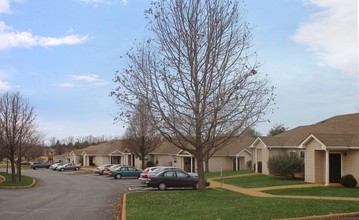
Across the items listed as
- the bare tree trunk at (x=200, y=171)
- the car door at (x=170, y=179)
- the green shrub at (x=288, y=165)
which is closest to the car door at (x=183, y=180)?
the car door at (x=170, y=179)

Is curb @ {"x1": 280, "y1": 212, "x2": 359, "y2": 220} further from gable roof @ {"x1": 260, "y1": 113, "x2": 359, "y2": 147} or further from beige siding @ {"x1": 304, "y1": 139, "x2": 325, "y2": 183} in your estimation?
beige siding @ {"x1": 304, "y1": 139, "x2": 325, "y2": 183}

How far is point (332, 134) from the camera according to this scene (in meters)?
29.8

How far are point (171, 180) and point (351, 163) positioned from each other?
11.8 metres

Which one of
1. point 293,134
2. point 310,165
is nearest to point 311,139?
point 310,165

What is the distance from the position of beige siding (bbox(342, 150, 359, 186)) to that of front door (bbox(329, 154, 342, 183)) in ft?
3.18

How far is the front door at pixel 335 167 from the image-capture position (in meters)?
30.0

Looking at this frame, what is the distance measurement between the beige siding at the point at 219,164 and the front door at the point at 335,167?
24.6 m

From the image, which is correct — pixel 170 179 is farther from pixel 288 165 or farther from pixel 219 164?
pixel 219 164

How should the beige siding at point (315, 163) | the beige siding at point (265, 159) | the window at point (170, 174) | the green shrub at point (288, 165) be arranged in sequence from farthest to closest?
the beige siding at point (265, 159)
the green shrub at point (288, 165)
the window at point (170, 174)
the beige siding at point (315, 163)

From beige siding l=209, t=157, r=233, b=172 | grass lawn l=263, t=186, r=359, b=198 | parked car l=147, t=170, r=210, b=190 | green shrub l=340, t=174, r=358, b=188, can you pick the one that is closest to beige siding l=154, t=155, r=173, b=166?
beige siding l=209, t=157, r=233, b=172

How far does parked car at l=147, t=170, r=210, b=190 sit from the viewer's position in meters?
30.6

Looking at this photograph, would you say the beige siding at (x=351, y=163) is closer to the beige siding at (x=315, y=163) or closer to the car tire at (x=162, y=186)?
the beige siding at (x=315, y=163)

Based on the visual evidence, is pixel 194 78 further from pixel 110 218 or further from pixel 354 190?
pixel 354 190

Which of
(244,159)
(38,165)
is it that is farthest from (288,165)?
(38,165)
